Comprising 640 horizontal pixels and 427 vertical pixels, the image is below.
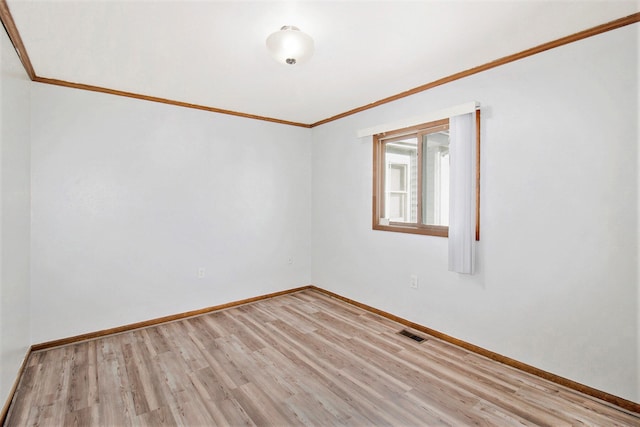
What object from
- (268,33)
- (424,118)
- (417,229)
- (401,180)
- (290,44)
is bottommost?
(417,229)

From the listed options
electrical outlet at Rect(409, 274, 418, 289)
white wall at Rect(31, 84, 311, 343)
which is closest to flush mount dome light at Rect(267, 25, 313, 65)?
white wall at Rect(31, 84, 311, 343)

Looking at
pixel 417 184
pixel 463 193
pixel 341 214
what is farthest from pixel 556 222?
pixel 341 214

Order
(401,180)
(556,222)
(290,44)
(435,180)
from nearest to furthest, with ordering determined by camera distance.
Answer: (290,44) → (556,222) → (435,180) → (401,180)

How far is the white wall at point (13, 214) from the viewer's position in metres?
1.97

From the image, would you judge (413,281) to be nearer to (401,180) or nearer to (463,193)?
(463,193)

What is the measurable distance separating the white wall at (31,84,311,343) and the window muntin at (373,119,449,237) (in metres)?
1.35

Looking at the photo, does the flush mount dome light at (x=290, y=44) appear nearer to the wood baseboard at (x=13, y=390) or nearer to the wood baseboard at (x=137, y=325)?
the wood baseboard at (x=13, y=390)

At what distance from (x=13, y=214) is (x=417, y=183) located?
3358 millimetres

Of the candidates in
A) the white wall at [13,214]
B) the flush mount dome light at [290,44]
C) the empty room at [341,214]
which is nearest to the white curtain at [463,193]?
the empty room at [341,214]

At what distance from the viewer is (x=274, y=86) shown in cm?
317

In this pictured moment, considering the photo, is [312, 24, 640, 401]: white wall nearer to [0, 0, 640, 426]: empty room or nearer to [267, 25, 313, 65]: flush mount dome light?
[0, 0, 640, 426]: empty room

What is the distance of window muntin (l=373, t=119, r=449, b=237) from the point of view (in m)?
3.33

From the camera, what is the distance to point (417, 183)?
3350 mm

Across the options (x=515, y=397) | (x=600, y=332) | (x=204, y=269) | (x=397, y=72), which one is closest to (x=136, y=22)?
(x=397, y=72)
